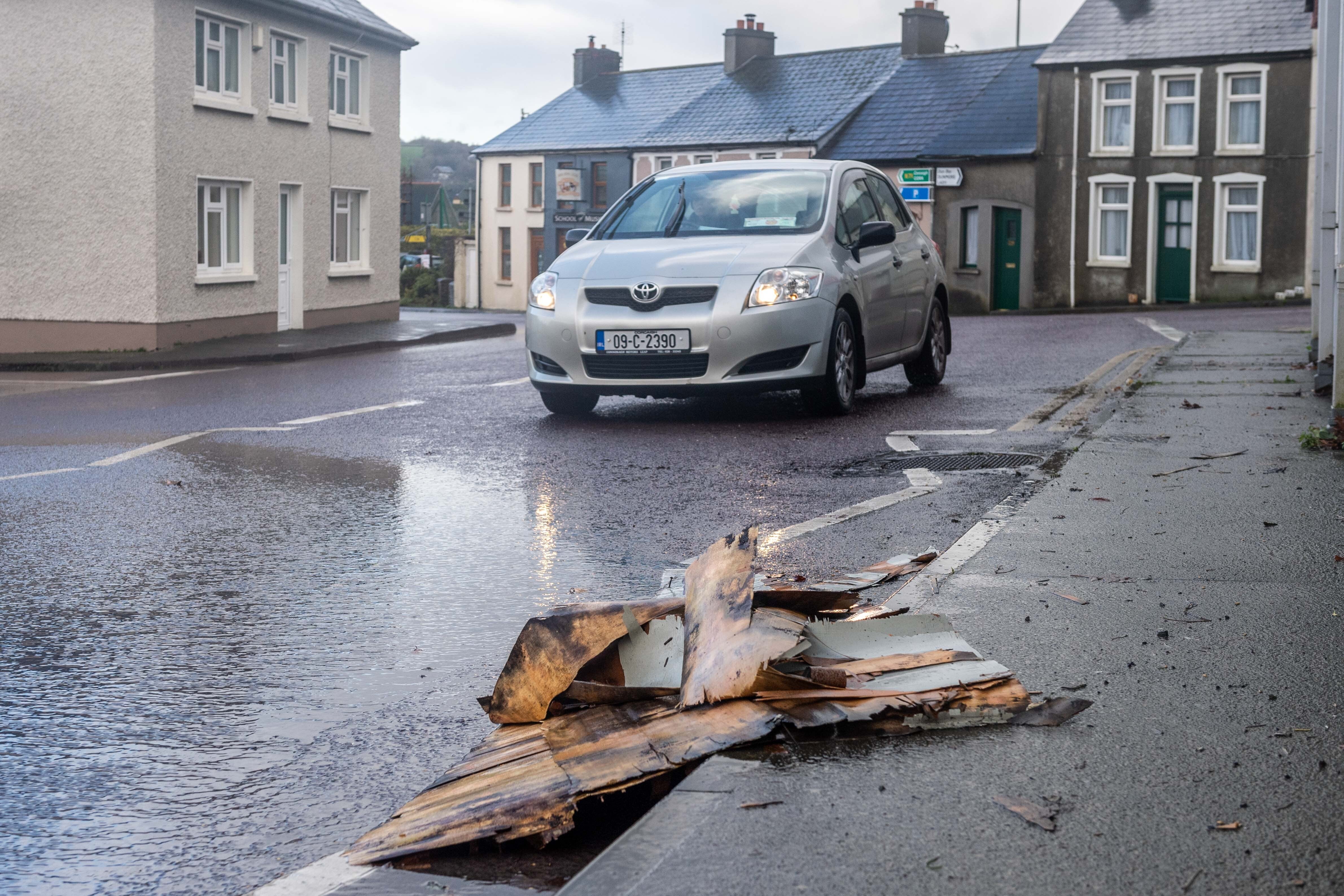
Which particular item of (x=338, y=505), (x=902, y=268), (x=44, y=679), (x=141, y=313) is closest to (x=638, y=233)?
(x=902, y=268)

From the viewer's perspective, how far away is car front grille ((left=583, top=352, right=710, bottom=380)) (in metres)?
10.7

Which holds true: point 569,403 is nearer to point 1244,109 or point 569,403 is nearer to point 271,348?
point 271,348

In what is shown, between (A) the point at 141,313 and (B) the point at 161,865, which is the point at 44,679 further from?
(A) the point at 141,313

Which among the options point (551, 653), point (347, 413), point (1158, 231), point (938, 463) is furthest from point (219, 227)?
point (1158, 231)

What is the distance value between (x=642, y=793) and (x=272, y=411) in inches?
385

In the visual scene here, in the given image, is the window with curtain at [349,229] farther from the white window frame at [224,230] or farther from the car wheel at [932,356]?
the car wheel at [932,356]

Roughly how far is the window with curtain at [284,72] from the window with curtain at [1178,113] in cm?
2498

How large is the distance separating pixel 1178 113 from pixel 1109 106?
1923 millimetres

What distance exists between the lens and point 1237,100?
4112cm

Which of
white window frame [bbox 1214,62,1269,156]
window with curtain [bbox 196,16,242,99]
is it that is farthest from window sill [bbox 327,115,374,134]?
white window frame [bbox 1214,62,1269,156]

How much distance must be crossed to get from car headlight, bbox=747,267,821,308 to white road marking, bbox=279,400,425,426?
11.4ft

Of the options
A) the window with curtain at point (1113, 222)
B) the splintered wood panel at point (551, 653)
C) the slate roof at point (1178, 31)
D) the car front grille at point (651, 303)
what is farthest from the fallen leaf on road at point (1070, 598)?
the window with curtain at point (1113, 222)

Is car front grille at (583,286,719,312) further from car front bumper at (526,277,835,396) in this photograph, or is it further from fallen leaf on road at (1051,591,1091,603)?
fallen leaf on road at (1051,591,1091,603)

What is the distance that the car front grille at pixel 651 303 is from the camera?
10.7 metres
